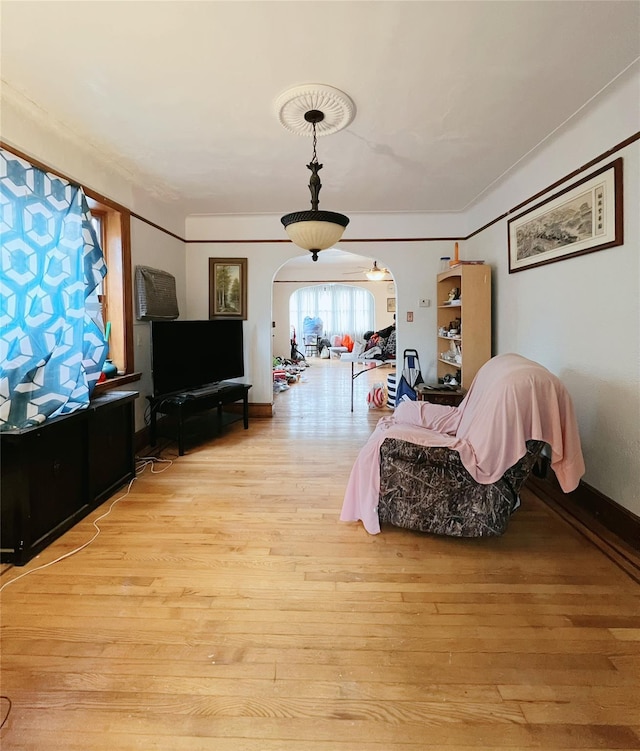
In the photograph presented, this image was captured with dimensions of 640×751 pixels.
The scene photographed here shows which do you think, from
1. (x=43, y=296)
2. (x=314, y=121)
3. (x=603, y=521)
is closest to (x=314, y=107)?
(x=314, y=121)

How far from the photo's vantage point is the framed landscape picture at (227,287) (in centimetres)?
Answer: 508

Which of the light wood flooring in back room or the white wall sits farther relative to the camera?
the white wall

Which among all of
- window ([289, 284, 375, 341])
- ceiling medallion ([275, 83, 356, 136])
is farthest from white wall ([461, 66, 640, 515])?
window ([289, 284, 375, 341])

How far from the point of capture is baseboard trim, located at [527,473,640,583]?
6.97 feet

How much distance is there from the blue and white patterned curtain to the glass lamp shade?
1.49 meters

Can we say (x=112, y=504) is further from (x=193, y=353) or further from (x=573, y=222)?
(x=573, y=222)

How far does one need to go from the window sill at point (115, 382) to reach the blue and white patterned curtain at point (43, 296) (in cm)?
40

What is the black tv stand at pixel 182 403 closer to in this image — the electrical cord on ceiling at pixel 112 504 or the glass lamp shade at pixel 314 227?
the electrical cord on ceiling at pixel 112 504

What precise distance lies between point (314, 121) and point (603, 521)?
319 centimetres

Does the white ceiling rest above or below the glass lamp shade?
above

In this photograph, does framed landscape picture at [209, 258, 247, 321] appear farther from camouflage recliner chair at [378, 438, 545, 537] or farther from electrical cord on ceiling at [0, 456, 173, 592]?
camouflage recliner chair at [378, 438, 545, 537]

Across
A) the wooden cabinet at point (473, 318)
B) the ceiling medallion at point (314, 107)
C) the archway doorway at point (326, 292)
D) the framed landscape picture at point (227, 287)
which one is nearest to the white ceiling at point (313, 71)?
the ceiling medallion at point (314, 107)

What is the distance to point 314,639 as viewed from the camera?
158cm

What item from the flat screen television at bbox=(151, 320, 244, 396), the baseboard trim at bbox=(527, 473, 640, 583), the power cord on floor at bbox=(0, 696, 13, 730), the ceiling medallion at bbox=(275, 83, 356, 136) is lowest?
the power cord on floor at bbox=(0, 696, 13, 730)
